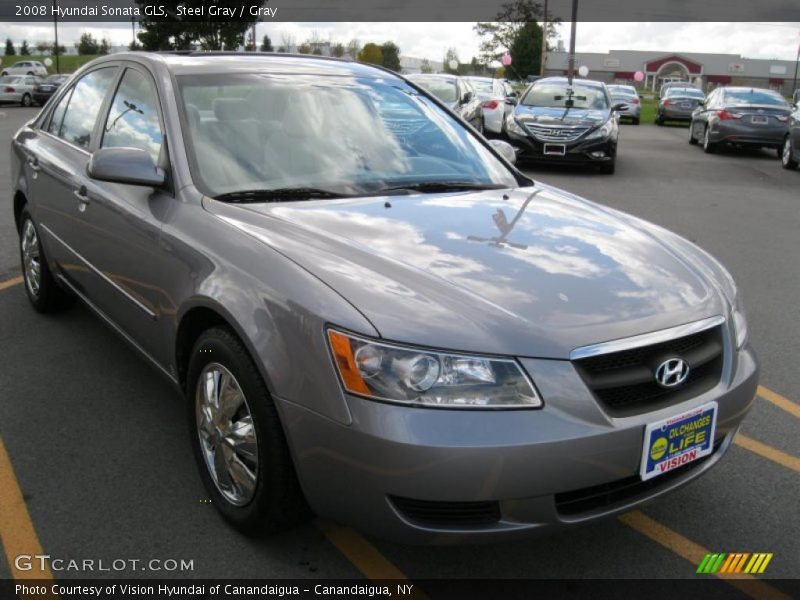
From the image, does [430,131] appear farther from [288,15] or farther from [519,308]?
[288,15]

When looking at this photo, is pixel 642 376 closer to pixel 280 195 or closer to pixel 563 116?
pixel 280 195

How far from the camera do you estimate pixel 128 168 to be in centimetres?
311

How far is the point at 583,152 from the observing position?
42.3 feet

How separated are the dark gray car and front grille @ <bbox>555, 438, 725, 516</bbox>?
1529 cm

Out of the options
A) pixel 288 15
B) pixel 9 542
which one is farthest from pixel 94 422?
pixel 288 15

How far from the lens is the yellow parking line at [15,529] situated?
8.54ft

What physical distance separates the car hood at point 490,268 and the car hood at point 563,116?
398 inches

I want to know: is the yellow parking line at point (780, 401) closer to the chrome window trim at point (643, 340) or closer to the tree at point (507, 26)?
the chrome window trim at point (643, 340)

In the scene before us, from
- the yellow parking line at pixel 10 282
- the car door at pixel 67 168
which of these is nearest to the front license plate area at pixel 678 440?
the car door at pixel 67 168

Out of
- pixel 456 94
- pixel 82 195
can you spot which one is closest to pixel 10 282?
pixel 82 195

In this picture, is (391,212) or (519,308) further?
(391,212)

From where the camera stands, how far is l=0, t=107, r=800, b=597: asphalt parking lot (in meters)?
2.66

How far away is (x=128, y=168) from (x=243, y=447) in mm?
1229

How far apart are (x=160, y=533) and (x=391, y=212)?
143 cm
